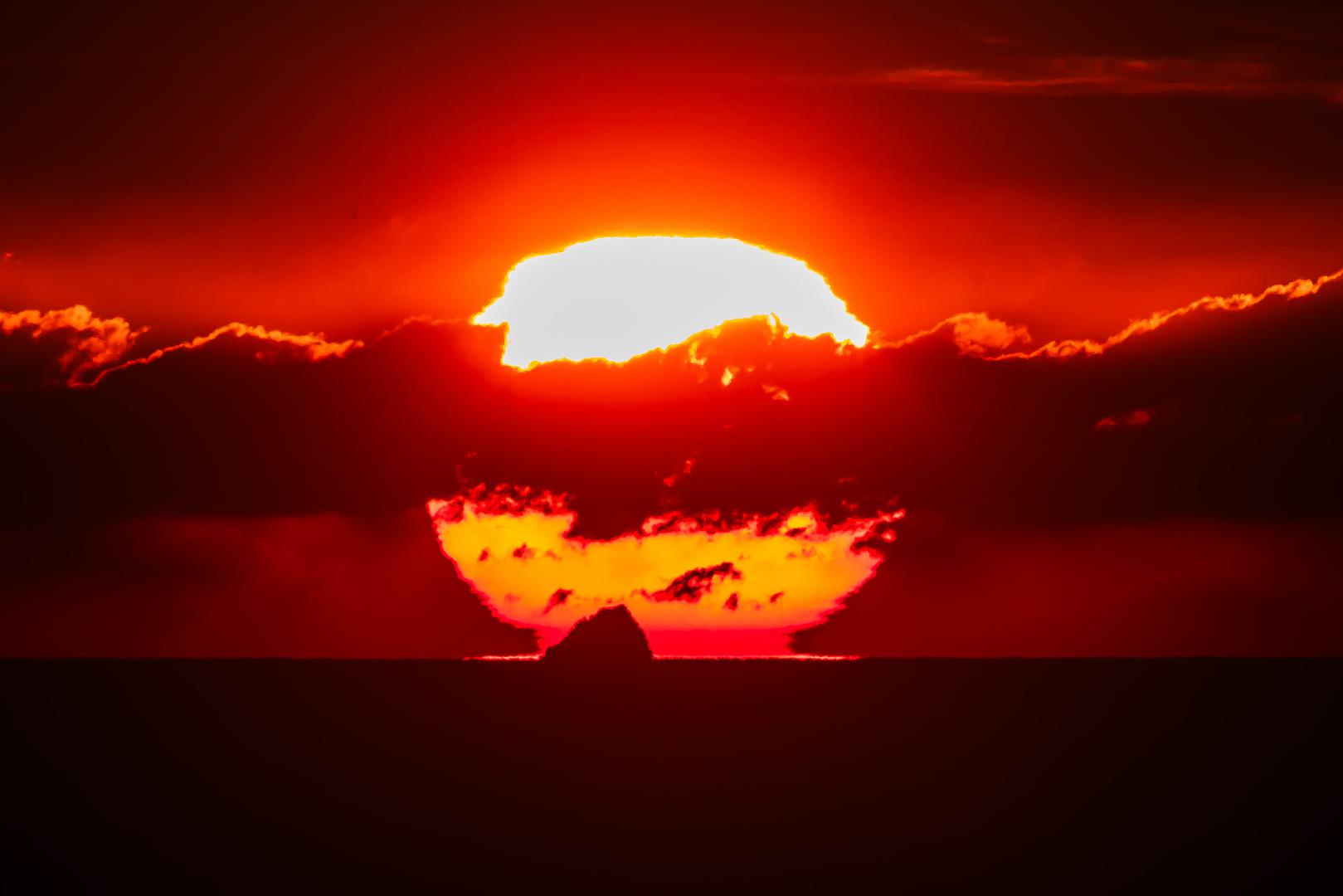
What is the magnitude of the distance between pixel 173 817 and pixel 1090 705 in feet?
332

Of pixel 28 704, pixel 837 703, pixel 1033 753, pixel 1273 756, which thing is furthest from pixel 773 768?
pixel 28 704

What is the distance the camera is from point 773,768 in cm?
11631

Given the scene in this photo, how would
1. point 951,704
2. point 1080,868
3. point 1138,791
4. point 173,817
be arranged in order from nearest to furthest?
point 1080,868 → point 173,817 → point 1138,791 → point 951,704

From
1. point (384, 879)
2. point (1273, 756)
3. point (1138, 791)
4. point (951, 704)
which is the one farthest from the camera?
point (951, 704)

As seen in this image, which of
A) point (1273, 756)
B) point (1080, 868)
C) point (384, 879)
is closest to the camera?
point (384, 879)

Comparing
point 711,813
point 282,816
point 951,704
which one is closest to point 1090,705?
point 951,704

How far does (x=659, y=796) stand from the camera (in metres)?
100

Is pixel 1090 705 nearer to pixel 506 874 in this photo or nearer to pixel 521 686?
pixel 521 686

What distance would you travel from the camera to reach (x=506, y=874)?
7581 centimetres

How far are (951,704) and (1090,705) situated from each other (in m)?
13.4

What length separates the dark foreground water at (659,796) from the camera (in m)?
78.0

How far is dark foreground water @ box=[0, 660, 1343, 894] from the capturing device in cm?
7800

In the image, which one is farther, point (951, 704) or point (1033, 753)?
point (951, 704)

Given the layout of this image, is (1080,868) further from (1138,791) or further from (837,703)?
(837,703)
